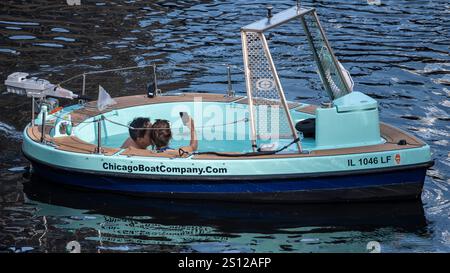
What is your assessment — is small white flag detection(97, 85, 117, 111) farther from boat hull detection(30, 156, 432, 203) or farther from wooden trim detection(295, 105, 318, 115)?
wooden trim detection(295, 105, 318, 115)

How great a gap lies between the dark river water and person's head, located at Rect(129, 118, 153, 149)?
91cm

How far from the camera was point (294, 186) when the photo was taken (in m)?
13.8

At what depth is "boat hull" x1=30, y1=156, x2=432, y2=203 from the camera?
13.7 meters

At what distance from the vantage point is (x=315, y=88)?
66.9 ft

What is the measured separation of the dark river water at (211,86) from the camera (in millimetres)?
13242

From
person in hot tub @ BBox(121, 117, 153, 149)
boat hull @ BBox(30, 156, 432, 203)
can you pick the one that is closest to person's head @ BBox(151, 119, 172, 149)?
person in hot tub @ BBox(121, 117, 153, 149)

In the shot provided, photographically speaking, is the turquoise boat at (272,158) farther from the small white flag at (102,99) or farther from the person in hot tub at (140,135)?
the person in hot tub at (140,135)

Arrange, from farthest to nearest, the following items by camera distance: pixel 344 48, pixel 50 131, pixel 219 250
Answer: pixel 344 48, pixel 50 131, pixel 219 250

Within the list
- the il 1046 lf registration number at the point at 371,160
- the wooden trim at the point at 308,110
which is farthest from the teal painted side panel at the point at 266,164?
the wooden trim at the point at 308,110

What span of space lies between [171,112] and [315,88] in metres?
4.99

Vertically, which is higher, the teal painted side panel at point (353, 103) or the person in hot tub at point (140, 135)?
the teal painted side panel at point (353, 103)

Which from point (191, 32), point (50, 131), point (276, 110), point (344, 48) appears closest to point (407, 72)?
point (344, 48)

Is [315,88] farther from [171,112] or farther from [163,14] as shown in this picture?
[163,14]

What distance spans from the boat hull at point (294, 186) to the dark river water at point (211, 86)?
0.18 m
